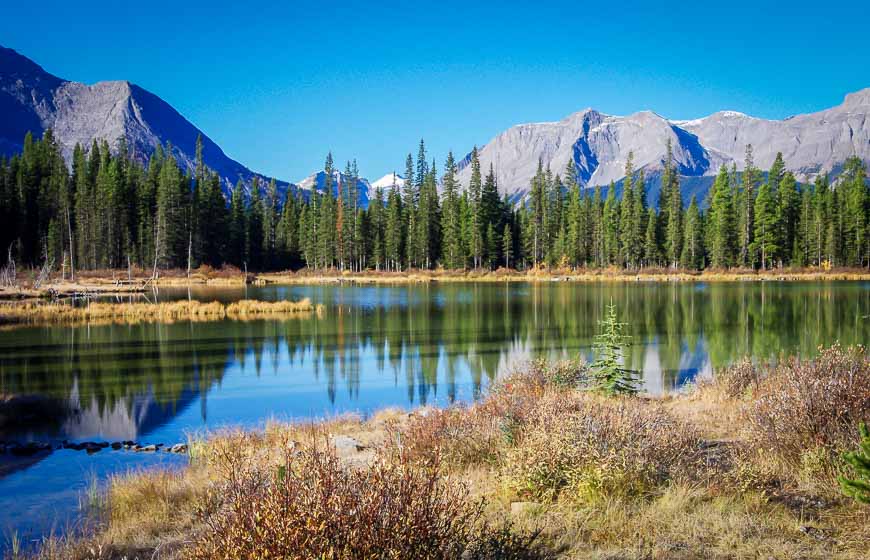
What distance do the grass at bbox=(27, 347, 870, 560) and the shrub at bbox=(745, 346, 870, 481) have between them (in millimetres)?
21

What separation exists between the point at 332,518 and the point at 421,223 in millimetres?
94056

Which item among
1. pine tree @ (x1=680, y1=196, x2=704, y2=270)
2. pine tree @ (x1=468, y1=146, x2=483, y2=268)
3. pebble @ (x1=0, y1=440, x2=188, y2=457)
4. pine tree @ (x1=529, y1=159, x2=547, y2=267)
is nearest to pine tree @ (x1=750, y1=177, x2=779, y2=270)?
pine tree @ (x1=680, y1=196, x2=704, y2=270)

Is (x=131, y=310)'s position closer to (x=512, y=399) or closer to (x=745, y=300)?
(x=512, y=399)

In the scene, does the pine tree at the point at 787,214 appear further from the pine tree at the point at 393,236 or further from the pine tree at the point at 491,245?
the pine tree at the point at 393,236

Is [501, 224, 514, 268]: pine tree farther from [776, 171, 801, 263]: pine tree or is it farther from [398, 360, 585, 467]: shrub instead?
[398, 360, 585, 467]: shrub

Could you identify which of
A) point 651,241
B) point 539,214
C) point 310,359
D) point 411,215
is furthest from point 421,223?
point 310,359

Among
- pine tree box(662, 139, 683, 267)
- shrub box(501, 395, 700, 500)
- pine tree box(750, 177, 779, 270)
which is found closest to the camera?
shrub box(501, 395, 700, 500)

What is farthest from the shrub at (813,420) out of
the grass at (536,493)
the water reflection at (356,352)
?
the water reflection at (356,352)

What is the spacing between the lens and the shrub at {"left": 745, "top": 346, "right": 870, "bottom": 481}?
8.07m

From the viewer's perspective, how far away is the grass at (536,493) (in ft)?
13.9

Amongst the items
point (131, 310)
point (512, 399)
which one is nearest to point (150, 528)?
point (512, 399)

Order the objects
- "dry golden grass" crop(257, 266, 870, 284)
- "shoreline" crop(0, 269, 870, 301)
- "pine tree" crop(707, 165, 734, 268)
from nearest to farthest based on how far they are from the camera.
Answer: "shoreline" crop(0, 269, 870, 301), "dry golden grass" crop(257, 266, 870, 284), "pine tree" crop(707, 165, 734, 268)

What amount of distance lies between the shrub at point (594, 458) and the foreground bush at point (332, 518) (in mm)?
2705

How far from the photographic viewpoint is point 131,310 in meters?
41.3
